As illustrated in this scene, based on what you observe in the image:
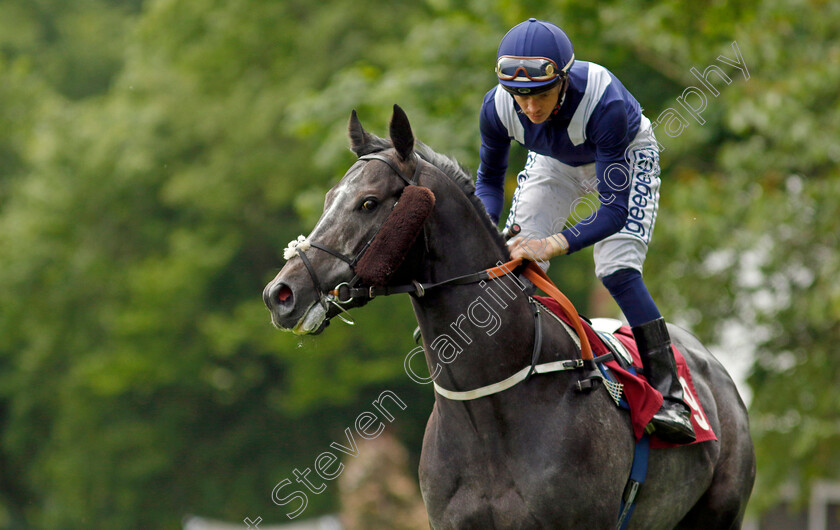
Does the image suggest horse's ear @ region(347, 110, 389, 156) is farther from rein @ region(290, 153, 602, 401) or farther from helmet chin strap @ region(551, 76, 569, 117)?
helmet chin strap @ region(551, 76, 569, 117)

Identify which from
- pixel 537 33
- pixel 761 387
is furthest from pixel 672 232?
pixel 537 33

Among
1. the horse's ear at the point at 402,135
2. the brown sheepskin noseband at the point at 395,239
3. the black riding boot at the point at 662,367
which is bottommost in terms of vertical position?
the black riding boot at the point at 662,367

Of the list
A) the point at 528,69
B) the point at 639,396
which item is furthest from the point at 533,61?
the point at 639,396

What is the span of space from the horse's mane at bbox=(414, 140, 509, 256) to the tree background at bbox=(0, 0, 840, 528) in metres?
8.63

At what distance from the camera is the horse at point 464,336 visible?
14.0 ft

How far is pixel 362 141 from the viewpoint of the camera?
4.62 m

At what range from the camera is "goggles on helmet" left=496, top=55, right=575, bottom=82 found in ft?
15.4

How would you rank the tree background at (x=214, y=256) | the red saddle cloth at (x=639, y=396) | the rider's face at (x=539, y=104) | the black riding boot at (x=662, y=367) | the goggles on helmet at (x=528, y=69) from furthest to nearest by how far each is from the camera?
the tree background at (x=214, y=256) < the black riding boot at (x=662, y=367) < the red saddle cloth at (x=639, y=396) < the rider's face at (x=539, y=104) < the goggles on helmet at (x=528, y=69)

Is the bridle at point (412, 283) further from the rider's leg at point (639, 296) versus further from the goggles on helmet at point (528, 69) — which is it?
the goggles on helmet at point (528, 69)

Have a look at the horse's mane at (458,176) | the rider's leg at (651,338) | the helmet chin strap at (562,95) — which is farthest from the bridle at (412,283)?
the helmet chin strap at (562,95)

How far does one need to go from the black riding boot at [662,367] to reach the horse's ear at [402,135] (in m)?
1.62

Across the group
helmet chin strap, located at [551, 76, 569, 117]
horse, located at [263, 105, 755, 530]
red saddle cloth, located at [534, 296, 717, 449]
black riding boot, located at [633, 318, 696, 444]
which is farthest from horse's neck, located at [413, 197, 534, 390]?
black riding boot, located at [633, 318, 696, 444]

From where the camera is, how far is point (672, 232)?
37.9 ft

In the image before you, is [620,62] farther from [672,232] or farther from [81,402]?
[81,402]
